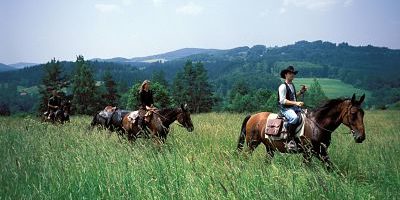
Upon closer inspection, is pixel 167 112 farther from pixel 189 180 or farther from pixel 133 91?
pixel 133 91

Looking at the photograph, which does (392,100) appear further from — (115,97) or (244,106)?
(115,97)

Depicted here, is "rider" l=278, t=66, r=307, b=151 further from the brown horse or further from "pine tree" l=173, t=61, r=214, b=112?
"pine tree" l=173, t=61, r=214, b=112

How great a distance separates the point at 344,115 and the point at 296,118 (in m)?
0.98

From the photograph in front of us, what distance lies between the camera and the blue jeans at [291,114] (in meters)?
7.78

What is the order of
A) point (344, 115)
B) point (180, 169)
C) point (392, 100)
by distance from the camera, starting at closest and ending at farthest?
point (180, 169) → point (344, 115) → point (392, 100)

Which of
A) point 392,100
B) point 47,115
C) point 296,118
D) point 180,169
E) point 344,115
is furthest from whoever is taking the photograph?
point 392,100

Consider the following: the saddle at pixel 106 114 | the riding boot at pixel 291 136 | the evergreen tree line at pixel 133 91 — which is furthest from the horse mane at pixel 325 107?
the evergreen tree line at pixel 133 91

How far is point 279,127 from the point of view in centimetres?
798

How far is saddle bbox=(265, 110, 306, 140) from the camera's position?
308 inches

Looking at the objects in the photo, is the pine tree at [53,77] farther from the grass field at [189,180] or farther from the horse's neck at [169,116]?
the grass field at [189,180]

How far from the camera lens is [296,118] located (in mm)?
7773

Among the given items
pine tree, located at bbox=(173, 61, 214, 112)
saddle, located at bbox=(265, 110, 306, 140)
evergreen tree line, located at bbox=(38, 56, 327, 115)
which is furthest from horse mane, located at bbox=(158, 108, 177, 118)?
pine tree, located at bbox=(173, 61, 214, 112)

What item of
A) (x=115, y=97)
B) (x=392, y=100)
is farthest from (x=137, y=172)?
(x=392, y=100)

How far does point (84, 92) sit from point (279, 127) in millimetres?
52501
